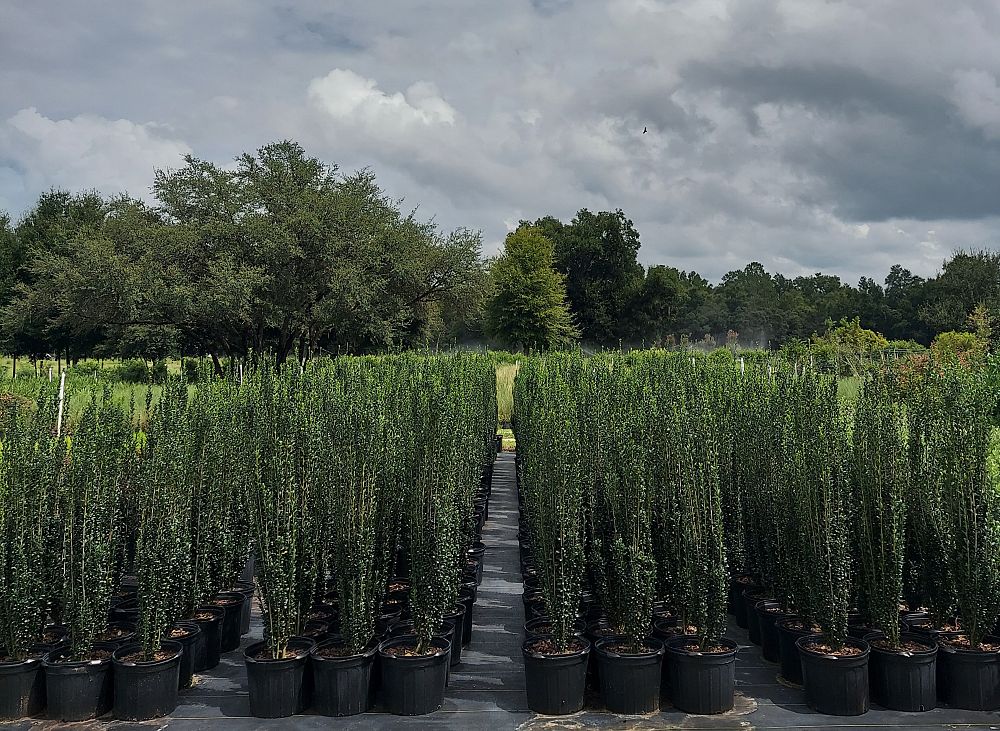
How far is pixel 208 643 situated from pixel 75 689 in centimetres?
92

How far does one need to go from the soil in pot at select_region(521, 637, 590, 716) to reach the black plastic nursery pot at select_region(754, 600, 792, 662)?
1474mm

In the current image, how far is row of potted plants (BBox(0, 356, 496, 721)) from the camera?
4.16m

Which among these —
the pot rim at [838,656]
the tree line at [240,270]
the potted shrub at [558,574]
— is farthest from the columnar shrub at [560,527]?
the tree line at [240,270]

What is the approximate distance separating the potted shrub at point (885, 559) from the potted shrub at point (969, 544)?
6.3 inches

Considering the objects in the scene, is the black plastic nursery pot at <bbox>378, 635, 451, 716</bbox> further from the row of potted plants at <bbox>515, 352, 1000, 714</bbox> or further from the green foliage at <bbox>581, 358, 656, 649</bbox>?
the green foliage at <bbox>581, 358, 656, 649</bbox>

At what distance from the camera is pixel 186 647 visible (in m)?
4.54

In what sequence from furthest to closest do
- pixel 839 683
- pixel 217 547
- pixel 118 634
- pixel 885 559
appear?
pixel 217 547
pixel 118 634
pixel 885 559
pixel 839 683

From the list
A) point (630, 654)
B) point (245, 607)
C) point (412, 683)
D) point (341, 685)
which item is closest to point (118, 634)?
point (245, 607)

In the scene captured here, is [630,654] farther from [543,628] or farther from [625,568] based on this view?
[543,628]

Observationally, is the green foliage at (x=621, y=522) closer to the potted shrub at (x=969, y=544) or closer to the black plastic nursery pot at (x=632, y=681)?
the black plastic nursery pot at (x=632, y=681)

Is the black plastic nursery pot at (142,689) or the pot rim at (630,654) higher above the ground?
the pot rim at (630,654)

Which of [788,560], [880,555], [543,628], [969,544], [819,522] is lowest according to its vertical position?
[543,628]

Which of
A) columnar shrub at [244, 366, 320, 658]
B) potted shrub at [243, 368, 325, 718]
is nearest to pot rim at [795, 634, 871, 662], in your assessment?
potted shrub at [243, 368, 325, 718]

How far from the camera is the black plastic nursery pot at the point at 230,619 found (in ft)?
17.1
